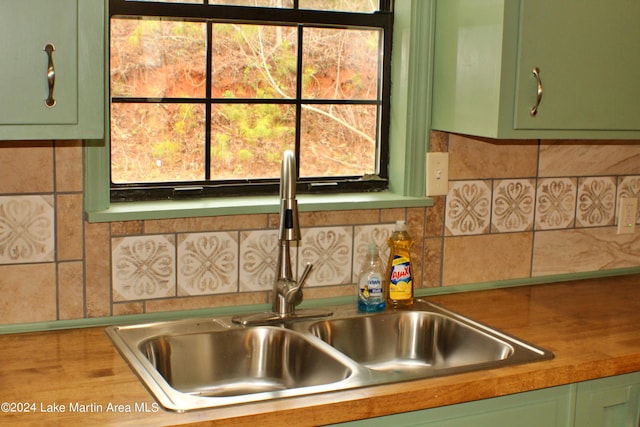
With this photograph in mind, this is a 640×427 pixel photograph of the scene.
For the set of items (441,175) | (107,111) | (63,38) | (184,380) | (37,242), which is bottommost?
(184,380)

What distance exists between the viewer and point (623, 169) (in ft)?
8.63

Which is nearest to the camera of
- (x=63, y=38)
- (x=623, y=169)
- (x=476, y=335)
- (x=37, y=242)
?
(x=63, y=38)

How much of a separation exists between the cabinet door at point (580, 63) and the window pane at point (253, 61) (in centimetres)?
62

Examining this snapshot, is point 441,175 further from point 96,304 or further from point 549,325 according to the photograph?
point 96,304

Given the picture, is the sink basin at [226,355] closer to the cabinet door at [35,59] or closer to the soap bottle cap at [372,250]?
the soap bottle cap at [372,250]

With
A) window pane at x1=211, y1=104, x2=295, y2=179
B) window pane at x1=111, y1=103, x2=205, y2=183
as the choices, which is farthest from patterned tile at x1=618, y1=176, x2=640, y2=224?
window pane at x1=111, y1=103, x2=205, y2=183

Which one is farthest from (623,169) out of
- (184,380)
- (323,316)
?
(184,380)

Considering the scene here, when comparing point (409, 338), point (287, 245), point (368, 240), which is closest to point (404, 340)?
point (409, 338)

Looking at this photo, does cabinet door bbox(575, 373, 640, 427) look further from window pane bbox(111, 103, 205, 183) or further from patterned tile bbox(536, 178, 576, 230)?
window pane bbox(111, 103, 205, 183)

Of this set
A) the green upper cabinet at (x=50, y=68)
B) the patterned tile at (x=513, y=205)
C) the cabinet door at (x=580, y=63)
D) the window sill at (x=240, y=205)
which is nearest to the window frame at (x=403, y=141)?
the window sill at (x=240, y=205)

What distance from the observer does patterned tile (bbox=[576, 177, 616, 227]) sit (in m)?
2.57

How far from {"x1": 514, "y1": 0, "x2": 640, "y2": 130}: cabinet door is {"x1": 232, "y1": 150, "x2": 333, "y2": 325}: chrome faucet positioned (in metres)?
0.56

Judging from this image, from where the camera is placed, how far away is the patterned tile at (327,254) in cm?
221

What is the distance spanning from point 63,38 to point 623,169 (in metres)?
1.77
